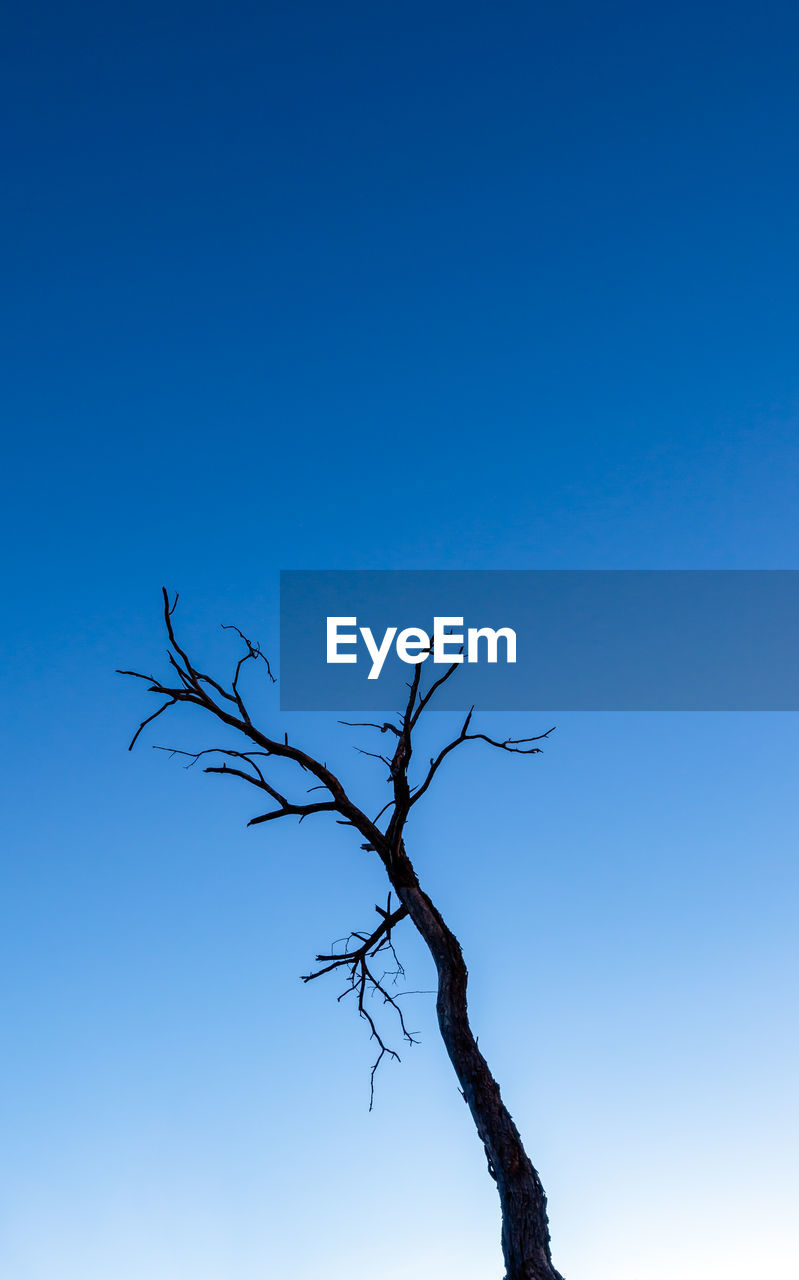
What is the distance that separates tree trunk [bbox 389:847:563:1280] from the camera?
5.71 m

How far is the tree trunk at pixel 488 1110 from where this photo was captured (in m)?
5.71

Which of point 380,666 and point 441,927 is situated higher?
point 380,666

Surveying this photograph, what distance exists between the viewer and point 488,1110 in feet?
20.5

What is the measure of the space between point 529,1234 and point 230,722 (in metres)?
4.14

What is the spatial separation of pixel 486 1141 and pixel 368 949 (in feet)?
7.05

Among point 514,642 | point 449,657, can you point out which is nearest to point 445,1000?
point 449,657

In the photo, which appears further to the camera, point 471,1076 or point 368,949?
point 368,949

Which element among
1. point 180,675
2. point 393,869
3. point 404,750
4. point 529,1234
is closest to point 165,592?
point 180,675

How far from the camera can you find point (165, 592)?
7004mm

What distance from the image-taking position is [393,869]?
7602 mm

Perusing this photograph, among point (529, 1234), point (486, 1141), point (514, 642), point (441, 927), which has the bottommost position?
point (529, 1234)

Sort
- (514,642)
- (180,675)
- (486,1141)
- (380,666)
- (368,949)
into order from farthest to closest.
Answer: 1. (514,642)
2. (380,666)
3. (368,949)
4. (180,675)
5. (486,1141)

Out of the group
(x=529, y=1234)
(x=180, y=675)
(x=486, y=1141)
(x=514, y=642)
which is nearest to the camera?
(x=529, y=1234)

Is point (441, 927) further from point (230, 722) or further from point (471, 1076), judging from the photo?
point (230, 722)
